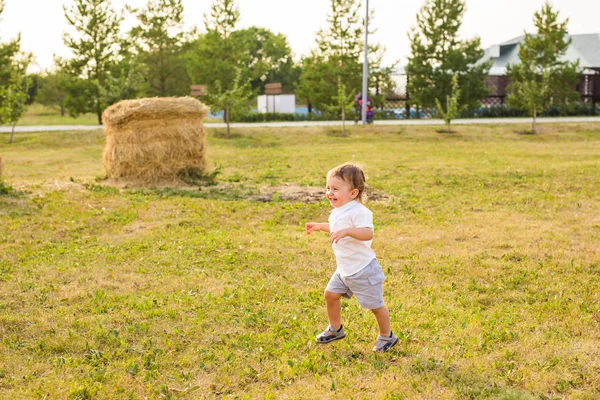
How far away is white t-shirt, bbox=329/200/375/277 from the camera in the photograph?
4.27 meters

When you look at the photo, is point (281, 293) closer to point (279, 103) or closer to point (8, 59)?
point (8, 59)

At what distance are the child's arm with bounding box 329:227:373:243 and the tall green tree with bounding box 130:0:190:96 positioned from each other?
3165 centimetres

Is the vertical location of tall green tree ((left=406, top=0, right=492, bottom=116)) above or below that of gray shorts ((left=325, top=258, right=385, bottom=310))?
above

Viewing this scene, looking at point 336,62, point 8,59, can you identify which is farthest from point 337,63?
point 8,59

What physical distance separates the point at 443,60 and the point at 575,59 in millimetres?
13521

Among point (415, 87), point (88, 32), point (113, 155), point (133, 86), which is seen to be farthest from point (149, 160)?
point (415, 87)

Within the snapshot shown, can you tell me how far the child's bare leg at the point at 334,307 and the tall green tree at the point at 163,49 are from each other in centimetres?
3142

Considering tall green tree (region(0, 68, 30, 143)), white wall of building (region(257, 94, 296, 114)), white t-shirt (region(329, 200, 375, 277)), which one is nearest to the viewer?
white t-shirt (region(329, 200, 375, 277))

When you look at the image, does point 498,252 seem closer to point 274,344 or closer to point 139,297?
point 274,344

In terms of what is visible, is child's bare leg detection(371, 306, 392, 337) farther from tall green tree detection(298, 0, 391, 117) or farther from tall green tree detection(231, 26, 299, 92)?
tall green tree detection(231, 26, 299, 92)

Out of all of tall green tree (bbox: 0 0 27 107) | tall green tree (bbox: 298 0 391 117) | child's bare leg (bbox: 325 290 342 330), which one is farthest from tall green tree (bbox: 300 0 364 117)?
child's bare leg (bbox: 325 290 342 330)

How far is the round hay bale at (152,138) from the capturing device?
39.4 feet

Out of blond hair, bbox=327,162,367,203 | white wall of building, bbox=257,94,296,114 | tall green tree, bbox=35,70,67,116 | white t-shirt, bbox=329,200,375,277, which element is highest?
tall green tree, bbox=35,70,67,116

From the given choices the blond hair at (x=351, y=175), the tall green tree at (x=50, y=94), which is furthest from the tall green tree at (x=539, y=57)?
the tall green tree at (x=50, y=94)
